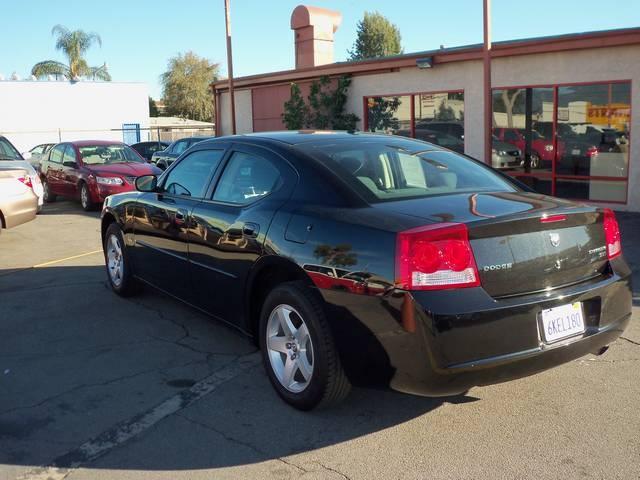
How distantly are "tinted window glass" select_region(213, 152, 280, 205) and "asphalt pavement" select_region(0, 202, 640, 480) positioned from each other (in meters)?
1.17

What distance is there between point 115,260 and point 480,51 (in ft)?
31.5

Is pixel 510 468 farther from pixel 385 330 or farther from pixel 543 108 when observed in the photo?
pixel 543 108

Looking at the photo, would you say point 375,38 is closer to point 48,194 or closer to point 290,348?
point 48,194

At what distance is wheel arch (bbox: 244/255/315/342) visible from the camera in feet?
13.1

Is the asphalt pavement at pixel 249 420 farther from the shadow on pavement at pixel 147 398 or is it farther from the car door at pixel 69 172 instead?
the car door at pixel 69 172

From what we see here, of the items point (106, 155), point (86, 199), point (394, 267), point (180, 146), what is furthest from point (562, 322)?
point (180, 146)

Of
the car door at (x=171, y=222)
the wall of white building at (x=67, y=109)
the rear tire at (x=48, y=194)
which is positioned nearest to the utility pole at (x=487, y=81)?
the car door at (x=171, y=222)

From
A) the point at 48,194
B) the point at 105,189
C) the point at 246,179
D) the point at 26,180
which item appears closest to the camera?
the point at 246,179

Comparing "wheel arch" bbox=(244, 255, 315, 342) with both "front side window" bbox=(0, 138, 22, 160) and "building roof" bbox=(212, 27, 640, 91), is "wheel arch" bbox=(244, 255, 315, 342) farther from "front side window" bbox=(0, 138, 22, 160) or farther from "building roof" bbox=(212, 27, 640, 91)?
"building roof" bbox=(212, 27, 640, 91)

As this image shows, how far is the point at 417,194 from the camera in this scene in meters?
4.10

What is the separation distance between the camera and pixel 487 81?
501 inches

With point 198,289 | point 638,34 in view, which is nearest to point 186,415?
point 198,289

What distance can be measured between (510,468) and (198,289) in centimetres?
263

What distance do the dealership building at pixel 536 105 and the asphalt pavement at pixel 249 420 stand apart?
7.67 m
